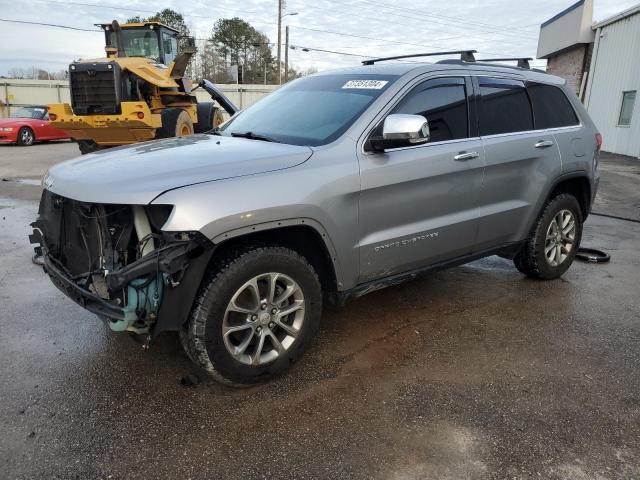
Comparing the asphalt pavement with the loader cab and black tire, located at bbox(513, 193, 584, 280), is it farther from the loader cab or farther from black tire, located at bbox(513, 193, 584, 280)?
the loader cab

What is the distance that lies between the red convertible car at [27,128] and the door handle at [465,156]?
56.1 ft

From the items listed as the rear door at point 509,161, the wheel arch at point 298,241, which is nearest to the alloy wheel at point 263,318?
the wheel arch at point 298,241

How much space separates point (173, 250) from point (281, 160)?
33.3 inches

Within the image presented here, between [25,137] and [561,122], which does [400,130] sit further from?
[25,137]

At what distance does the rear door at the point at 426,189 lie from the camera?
334 cm

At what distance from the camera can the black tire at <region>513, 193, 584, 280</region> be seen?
4.66 m

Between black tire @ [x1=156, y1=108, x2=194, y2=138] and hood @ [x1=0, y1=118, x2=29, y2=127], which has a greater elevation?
black tire @ [x1=156, y1=108, x2=194, y2=138]

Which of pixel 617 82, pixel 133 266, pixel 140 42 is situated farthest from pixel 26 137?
pixel 617 82

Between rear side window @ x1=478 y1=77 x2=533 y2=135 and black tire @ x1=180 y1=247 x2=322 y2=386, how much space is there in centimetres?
200

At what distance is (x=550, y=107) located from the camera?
464 cm

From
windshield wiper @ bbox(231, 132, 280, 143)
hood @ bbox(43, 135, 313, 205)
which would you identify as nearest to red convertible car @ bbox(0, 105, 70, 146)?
windshield wiper @ bbox(231, 132, 280, 143)

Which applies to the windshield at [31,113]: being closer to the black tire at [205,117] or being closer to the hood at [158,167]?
the black tire at [205,117]

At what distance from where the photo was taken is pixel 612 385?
3.19 m

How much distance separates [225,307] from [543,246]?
327 cm
